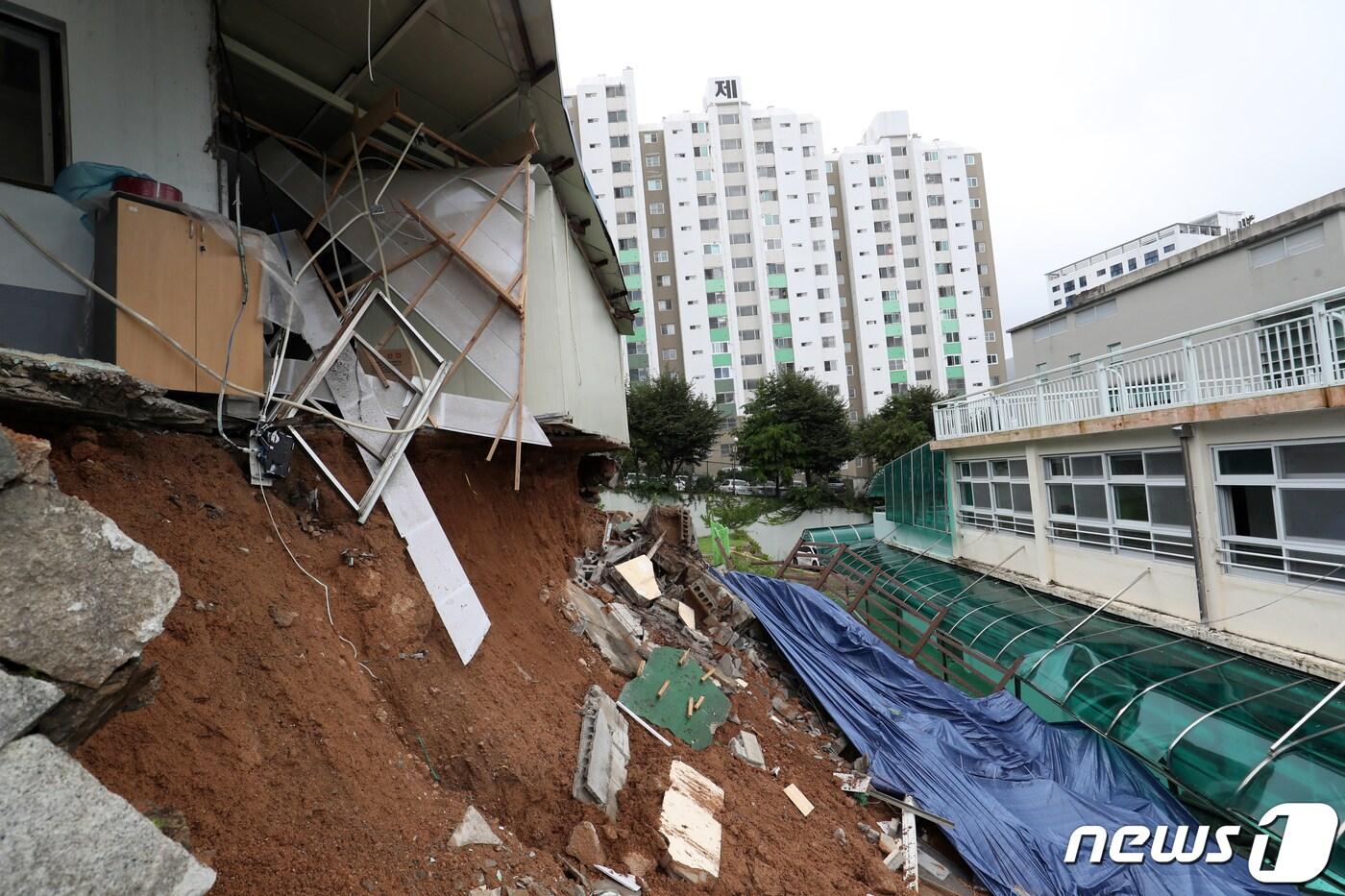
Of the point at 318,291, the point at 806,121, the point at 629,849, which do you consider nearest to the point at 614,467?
the point at 318,291

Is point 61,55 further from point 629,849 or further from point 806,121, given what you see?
point 806,121

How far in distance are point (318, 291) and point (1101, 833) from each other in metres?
8.76

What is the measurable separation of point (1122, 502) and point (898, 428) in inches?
772

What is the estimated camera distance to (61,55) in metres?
3.62

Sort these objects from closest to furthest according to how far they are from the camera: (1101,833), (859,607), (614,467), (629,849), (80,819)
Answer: (80,819) < (629,849) < (1101,833) < (614,467) < (859,607)

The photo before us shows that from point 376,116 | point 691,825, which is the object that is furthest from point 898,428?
point 376,116

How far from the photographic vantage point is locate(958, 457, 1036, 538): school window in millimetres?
11555

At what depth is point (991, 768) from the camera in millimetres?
6848

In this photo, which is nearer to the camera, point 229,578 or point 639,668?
point 229,578

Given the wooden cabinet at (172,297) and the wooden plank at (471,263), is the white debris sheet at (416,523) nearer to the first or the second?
the wooden cabinet at (172,297)

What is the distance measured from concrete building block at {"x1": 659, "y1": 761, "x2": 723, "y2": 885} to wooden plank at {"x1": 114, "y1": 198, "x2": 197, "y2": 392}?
4193mm

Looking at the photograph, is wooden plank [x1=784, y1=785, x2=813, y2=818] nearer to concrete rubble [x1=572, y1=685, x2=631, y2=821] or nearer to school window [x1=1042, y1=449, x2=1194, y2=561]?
concrete rubble [x1=572, y1=685, x2=631, y2=821]

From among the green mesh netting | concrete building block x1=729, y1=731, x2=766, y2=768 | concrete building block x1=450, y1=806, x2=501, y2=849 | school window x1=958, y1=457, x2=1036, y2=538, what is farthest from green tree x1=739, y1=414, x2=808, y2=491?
concrete building block x1=450, y1=806, x2=501, y2=849

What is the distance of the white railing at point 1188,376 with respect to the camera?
6.14 metres
